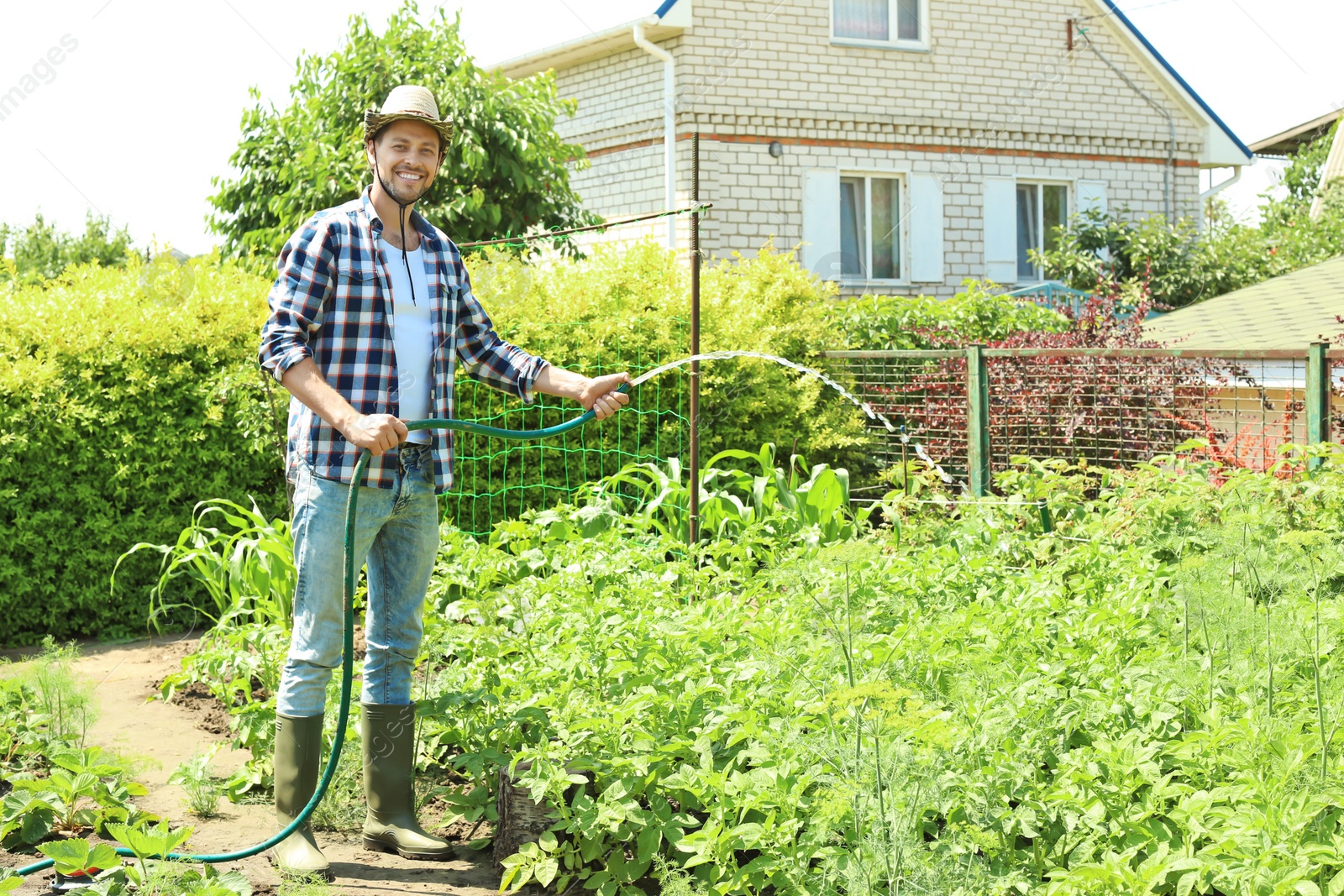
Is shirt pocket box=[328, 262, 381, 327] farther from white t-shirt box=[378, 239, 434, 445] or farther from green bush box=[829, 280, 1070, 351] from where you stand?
green bush box=[829, 280, 1070, 351]

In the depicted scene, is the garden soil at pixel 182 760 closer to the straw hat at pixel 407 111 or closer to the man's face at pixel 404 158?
the man's face at pixel 404 158

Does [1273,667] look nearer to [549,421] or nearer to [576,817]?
[576,817]

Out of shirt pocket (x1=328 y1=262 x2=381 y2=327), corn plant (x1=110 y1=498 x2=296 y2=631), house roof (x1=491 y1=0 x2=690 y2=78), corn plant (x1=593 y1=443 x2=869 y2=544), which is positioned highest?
house roof (x1=491 y1=0 x2=690 y2=78)

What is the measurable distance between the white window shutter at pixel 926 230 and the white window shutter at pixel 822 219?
95 cm

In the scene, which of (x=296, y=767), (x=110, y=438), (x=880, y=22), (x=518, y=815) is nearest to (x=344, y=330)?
(x=296, y=767)

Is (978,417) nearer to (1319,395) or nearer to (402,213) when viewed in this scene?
(1319,395)

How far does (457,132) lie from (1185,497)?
6781 mm

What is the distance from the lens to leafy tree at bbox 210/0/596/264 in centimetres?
920

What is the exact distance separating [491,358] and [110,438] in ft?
11.0

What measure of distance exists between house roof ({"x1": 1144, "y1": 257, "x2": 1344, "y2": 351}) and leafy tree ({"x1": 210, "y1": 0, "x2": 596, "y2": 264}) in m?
5.20

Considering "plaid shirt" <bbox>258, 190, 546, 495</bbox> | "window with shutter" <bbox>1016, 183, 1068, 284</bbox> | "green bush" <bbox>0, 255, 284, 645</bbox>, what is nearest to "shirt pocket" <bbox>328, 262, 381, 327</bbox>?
"plaid shirt" <bbox>258, 190, 546, 495</bbox>

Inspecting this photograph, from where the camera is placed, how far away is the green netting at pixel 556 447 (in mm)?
6598

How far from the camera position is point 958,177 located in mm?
14414

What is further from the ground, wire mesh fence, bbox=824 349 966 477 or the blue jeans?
wire mesh fence, bbox=824 349 966 477
